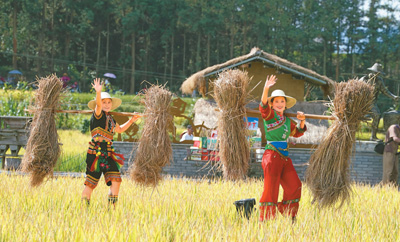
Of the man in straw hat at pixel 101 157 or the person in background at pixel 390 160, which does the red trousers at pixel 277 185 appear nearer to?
the man in straw hat at pixel 101 157

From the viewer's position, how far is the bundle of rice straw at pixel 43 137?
6121mm

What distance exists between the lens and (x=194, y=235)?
426 cm

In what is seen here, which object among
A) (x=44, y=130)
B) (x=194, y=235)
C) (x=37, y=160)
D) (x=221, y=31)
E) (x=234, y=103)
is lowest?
(x=194, y=235)

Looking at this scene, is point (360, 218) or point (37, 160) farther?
point (37, 160)

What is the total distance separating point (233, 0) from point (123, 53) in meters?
9.80

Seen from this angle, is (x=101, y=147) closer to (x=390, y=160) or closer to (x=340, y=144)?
(x=340, y=144)

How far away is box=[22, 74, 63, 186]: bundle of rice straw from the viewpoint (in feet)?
20.1

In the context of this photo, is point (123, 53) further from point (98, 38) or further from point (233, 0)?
point (233, 0)

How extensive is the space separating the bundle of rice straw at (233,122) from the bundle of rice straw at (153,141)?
681 mm

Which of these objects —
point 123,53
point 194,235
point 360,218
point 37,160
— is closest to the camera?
point 194,235

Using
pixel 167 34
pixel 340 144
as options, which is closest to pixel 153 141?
pixel 340 144

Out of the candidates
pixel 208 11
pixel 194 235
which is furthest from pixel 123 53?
pixel 194 235

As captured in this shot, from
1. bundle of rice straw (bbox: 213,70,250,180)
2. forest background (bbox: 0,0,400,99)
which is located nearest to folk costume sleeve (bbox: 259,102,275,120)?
bundle of rice straw (bbox: 213,70,250,180)

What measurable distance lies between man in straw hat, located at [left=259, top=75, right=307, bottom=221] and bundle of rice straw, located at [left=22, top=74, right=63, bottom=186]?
286cm
